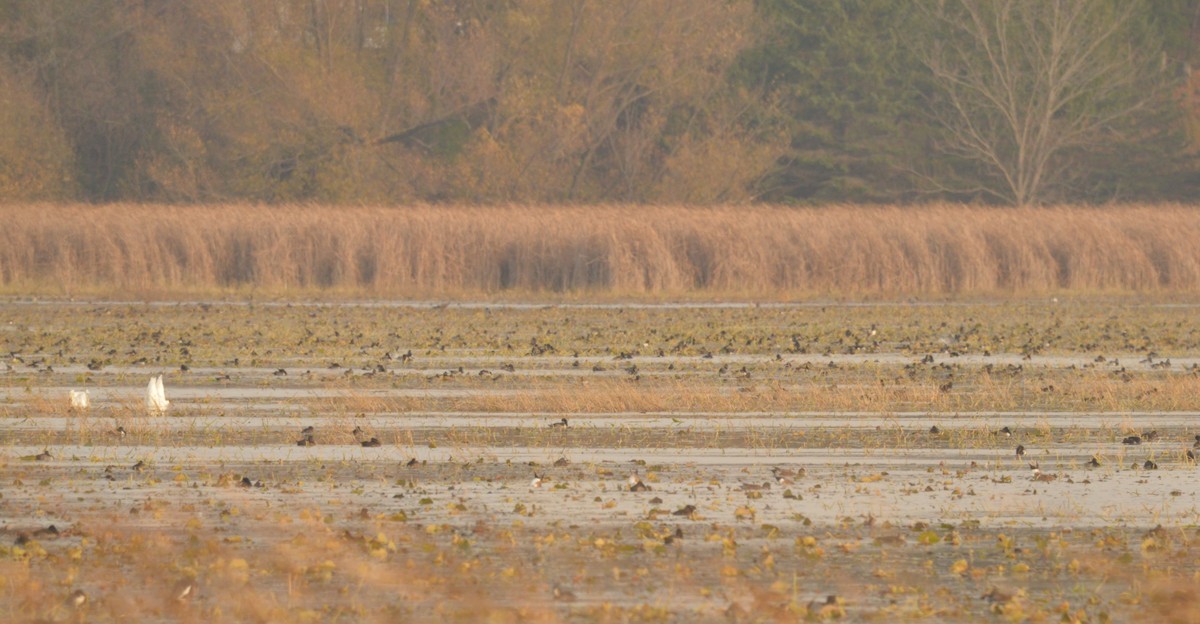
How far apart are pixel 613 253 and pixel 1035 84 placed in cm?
2879

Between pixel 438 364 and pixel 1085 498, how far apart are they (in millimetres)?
10035

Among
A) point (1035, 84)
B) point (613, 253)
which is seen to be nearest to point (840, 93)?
point (1035, 84)

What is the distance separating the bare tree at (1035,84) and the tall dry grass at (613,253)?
2259 cm

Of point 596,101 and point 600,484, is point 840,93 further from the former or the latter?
point 600,484

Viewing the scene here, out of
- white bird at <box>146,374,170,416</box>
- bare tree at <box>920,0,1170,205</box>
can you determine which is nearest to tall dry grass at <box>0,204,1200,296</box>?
white bird at <box>146,374,170,416</box>

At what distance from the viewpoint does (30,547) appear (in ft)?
27.7

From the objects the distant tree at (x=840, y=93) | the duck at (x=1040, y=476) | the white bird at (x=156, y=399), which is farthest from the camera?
the distant tree at (x=840, y=93)

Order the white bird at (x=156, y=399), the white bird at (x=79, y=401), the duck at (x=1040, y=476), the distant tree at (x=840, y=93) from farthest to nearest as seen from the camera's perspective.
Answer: the distant tree at (x=840, y=93)
the white bird at (x=79, y=401)
the white bird at (x=156, y=399)
the duck at (x=1040, y=476)

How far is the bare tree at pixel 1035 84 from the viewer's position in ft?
190

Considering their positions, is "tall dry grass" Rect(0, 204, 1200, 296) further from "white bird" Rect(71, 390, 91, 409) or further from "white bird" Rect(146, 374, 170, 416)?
"white bird" Rect(146, 374, 170, 416)

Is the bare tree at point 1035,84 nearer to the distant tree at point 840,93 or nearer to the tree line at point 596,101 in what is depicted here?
the tree line at point 596,101

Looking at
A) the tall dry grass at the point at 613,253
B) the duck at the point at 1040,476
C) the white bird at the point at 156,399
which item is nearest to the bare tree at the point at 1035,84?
the tall dry grass at the point at 613,253

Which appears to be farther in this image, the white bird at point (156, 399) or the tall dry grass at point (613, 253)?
the tall dry grass at point (613, 253)

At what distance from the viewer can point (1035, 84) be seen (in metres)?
58.2
